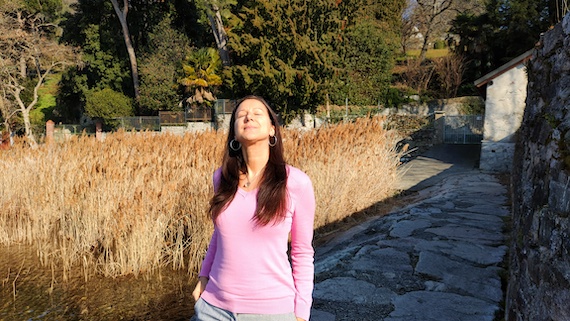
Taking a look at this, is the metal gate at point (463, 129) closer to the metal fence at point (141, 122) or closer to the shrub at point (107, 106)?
the metal fence at point (141, 122)

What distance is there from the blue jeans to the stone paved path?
4.86ft

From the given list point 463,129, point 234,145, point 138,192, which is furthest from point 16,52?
point 234,145

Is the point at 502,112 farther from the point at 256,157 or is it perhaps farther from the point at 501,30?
the point at 256,157

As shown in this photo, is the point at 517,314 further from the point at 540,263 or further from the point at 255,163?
the point at 255,163

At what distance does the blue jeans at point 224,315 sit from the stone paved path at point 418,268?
1.48 m

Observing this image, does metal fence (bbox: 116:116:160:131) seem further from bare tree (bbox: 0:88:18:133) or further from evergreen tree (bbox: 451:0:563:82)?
evergreen tree (bbox: 451:0:563:82)

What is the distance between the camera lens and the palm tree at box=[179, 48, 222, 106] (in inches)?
914

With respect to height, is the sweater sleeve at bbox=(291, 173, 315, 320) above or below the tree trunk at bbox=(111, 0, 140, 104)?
below

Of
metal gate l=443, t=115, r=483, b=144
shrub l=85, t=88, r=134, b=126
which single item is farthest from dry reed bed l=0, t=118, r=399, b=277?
shrub l=85, t=88, r=134, b=126

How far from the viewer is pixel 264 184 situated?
1.78m

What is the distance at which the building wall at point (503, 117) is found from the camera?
1122 centimetres

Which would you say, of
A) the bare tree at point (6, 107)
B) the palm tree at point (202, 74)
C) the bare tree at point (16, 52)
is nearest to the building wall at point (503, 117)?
the palm tree at point (202, 74)

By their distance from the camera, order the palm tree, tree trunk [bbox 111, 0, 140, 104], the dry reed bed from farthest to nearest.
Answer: tree trunk [bbox 111, 0, 140, 104] → the palm tree → the dry reed bed

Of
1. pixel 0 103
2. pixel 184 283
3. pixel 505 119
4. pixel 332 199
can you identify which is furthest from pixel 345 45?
pixel 184 283
